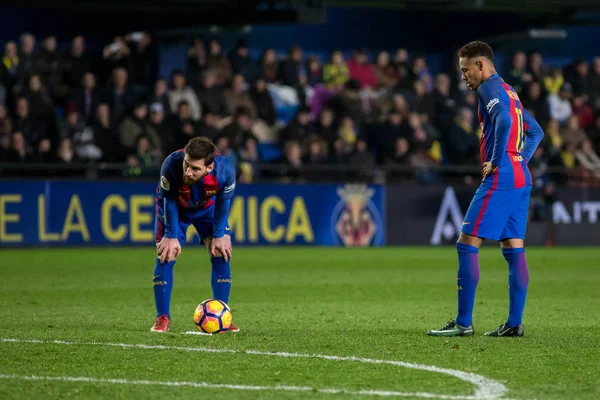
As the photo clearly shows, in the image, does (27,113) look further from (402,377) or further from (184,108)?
(402,377)

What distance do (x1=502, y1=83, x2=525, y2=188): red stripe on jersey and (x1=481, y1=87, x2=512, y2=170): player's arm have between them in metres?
0.08

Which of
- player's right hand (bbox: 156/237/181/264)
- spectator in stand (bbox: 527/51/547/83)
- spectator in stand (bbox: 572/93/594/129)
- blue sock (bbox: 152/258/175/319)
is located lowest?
blue sock (bbox: 152/258/175/319)

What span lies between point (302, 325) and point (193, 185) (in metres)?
1.50

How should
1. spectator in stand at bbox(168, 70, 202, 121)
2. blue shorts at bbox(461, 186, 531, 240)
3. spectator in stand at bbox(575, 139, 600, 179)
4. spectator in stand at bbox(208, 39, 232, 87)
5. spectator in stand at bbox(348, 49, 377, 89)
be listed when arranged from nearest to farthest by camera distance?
blue shorts at bbox(461, 186, 531, 240) → spectator in stand at bbox(168, 70, 202, 121) → spectator in stand at bbox(208, 39, 232, 87) → spectator in stand at bbox(575, 139, 600, 179) → spectator in stand at bbox(348, 49, 377, 89)

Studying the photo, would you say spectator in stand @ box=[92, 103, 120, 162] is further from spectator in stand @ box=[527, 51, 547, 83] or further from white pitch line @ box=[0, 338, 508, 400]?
white pitch line @ box=[0, 338, 508, 400]

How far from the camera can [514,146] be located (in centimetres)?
807

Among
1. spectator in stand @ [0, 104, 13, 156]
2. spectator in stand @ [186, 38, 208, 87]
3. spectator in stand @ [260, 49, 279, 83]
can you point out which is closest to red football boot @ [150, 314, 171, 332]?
spectator in stand @ [0, 104, 13, 156]

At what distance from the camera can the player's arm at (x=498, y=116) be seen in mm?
7875

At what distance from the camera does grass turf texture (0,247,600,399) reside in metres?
6.14

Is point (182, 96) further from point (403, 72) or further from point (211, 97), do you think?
point (403, 72)

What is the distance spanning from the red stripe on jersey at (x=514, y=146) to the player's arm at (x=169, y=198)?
95.7 inches

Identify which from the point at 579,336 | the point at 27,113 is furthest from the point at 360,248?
the point at 579,336

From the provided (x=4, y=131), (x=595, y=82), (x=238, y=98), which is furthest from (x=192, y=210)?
(x=595, y=82)

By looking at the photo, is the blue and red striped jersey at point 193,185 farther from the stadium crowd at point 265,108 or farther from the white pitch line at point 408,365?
the stadium crowd at point 265,108
